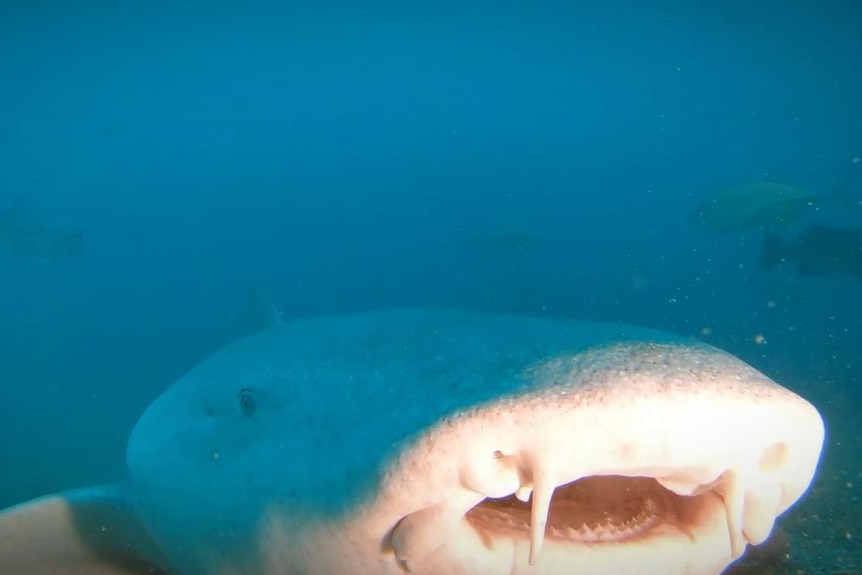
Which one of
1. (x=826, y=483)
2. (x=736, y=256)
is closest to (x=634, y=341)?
(x=826, y=483)

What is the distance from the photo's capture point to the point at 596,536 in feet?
4.99

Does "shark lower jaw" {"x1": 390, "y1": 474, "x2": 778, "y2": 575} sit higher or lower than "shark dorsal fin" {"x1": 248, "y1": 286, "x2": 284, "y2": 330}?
higher

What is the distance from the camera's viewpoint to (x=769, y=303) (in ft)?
102

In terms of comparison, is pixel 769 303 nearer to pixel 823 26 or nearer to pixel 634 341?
pixel 823 26

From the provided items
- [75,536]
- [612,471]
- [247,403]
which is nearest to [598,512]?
[612,471]

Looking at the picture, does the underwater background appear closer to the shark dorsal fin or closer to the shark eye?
the shark dorsal fin

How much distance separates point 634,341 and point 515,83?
47.9 m

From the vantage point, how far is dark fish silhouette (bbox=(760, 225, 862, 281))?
11.0 meters

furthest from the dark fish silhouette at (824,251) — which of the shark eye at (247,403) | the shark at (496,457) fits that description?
the shark eye at (247,403)

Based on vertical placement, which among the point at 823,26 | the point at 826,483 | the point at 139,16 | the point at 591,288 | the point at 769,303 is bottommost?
the point at 769,303

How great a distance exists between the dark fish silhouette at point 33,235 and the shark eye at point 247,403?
20512 mm

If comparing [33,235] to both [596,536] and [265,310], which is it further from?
[596,536]

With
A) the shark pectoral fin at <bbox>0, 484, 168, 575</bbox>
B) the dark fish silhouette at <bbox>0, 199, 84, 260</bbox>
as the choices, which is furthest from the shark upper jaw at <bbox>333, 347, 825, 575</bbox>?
the dark fish silhouette at <bbox>0, 199, 84, 260</bbox>

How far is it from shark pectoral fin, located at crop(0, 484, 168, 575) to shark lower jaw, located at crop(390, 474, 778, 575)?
1963 millimetres
